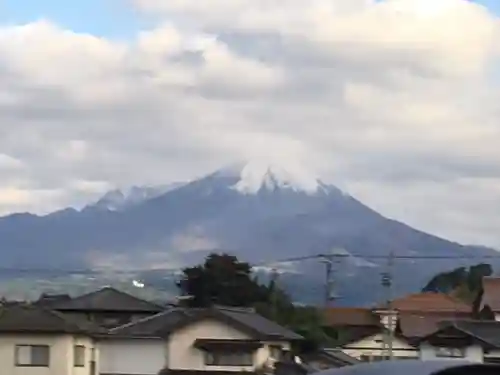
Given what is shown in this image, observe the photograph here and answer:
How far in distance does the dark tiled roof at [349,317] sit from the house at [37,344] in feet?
92.6

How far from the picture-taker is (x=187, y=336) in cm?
4047

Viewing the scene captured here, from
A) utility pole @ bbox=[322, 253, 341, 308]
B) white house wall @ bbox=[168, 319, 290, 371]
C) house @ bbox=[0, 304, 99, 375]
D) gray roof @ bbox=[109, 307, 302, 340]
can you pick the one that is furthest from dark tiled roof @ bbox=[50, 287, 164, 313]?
house @ bbox=[0, 304, 99, 375]

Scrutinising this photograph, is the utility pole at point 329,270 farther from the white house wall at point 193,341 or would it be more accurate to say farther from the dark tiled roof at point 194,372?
the dark tiled roof at point 194,372

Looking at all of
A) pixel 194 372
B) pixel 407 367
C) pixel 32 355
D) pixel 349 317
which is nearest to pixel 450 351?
pixel 194 372

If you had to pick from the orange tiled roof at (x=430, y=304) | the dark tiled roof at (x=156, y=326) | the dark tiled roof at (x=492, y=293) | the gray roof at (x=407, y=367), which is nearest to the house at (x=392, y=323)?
the orange tiled roof at (x=430, y=304)

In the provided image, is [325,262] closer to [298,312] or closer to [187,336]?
[298,312]

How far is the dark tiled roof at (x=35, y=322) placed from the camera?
37344 mm

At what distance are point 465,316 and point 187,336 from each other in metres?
35.2

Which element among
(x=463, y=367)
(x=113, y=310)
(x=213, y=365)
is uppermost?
(x=113, y=310)

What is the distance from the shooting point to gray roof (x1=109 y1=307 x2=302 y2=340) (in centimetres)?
3998

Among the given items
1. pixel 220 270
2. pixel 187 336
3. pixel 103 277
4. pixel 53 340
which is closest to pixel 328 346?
pixel 220 270

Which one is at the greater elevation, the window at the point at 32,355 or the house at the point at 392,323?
the house at the point at 392,323

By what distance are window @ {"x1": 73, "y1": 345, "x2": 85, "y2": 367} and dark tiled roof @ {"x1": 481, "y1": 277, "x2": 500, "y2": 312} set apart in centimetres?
2960

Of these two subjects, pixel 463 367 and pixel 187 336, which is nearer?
pixel 463 367
